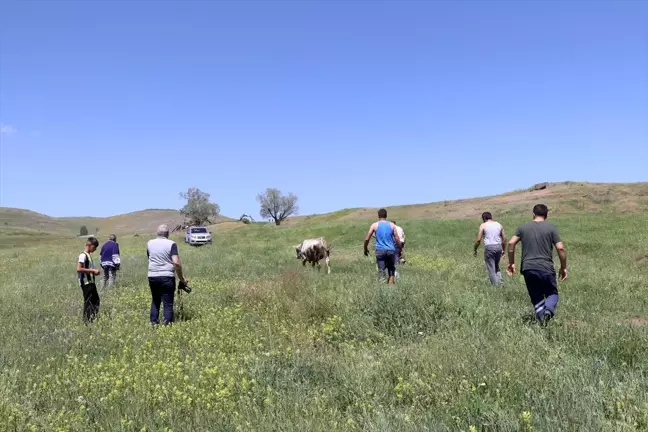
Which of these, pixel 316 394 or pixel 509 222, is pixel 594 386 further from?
pixel 509 222

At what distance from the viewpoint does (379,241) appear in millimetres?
11234

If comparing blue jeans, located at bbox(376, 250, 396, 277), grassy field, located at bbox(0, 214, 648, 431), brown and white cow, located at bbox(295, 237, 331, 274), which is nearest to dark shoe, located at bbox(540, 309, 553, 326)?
grassy field, located at bbox(0, 214, 648, 431)

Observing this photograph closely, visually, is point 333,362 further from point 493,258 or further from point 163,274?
point 493,258

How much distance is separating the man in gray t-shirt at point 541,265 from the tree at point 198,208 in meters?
77.3

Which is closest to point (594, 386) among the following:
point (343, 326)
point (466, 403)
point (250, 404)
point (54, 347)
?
point (466, 403)

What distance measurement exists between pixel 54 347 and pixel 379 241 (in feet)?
22.2

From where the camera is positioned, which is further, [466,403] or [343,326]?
[343,326]

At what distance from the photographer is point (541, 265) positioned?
7141 mm

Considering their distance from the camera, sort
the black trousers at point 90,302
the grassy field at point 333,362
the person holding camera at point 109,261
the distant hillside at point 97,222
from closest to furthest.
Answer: the grassy field at point 333,362 → the black trousers at point 90,302 → the person holding camera at point 109,261 → the distant hillside at point 97,222

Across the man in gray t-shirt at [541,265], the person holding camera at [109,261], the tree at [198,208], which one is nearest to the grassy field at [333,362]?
the man in gray t-shirt at [541,265]

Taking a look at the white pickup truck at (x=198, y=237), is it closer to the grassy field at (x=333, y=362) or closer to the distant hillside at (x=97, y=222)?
the grassy field at (x=333, y=362)

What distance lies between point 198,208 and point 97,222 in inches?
2938

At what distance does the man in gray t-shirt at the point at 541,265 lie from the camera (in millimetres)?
7059

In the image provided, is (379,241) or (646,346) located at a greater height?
(379,241)
